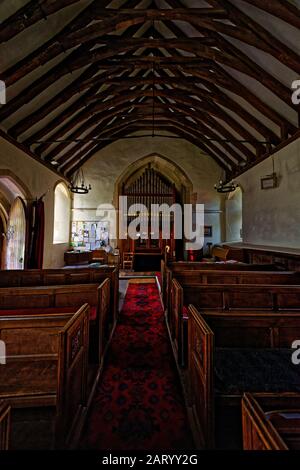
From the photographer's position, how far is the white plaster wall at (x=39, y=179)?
4.97 m

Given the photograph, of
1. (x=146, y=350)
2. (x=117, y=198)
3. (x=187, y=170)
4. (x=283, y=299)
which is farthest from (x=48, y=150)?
(x=283, y=299)

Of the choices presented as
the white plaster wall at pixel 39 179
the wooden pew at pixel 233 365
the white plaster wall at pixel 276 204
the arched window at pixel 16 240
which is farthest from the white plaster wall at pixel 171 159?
the wooden pew at pixel 233 365

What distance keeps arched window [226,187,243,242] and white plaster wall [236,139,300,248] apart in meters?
1.49

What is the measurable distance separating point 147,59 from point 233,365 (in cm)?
567

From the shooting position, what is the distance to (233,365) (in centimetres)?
159

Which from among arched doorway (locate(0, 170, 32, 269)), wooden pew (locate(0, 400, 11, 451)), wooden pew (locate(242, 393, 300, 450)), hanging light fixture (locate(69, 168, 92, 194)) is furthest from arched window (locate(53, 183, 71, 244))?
wooden pew (locate(242, 393, 300, 450))

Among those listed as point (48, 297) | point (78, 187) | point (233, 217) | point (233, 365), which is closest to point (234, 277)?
point (233, 365)

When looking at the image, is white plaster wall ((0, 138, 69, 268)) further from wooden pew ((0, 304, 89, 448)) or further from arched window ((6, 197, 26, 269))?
wooden pew ((0, 304, 89, 448))

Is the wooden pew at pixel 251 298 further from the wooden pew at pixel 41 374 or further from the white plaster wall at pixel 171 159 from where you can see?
the white plaster wall at pixel 171 159

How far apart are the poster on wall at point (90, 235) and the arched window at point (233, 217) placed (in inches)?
196

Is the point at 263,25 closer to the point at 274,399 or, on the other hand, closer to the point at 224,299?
the point at 224,299

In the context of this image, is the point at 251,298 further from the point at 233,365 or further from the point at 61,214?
the point at 61,214
